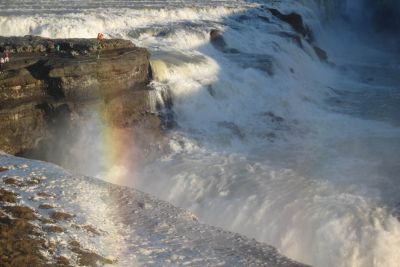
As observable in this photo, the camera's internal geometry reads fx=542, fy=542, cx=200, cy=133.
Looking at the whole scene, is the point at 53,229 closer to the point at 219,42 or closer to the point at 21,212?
the point at 21,212

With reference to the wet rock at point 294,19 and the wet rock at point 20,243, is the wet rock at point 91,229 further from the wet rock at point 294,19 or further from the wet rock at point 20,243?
the wet rock at point 294,19

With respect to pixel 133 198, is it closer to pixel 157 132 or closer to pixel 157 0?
pixel 157 132

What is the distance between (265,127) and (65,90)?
9.03 m

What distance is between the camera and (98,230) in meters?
12.0

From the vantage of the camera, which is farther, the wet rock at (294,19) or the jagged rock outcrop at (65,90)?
the wet rock at (294,19)

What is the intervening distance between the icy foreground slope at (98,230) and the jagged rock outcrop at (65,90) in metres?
4.46

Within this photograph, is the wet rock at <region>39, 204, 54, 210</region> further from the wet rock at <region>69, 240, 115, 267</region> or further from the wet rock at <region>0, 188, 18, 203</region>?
the wet rock at <region>69, 240, 115, 267</region>

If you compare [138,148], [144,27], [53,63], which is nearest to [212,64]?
[144,27]

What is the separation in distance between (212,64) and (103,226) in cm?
1649

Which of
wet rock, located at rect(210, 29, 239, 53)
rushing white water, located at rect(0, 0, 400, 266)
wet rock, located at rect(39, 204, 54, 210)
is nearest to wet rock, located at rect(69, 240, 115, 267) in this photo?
wet rock, located at rect(39, 204, 54, 210)

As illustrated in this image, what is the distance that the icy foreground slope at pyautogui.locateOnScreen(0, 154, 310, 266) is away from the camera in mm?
10789

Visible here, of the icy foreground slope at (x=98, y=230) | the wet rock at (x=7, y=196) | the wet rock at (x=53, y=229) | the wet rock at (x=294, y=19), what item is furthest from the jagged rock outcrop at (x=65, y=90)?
the wet rock at (x=294, y=19)

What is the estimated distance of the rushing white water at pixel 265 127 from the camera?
15.0m

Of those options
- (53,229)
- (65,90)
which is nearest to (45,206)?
(53,229)
